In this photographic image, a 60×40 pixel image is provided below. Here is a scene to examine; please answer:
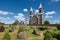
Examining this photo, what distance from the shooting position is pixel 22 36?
1219 inches

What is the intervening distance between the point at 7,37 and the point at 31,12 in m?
102

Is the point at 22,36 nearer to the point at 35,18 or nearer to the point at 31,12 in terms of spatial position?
the point at 35,18

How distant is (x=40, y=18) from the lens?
114 meters

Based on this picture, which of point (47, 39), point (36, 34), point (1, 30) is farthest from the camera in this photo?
point (1, 30)

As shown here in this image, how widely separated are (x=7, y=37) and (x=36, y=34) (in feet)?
43.7

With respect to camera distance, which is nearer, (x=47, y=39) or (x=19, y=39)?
(x=47, y=39)

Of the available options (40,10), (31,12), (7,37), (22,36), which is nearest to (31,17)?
(31,12)

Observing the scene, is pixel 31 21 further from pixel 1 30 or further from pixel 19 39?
pixel 19 39

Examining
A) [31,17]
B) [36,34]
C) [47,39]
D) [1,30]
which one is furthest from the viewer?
[31,17]

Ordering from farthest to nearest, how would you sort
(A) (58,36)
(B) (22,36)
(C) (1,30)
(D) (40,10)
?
(D) (40,10)
(C) (1,30)
(B) (22,36)
(A) (58,36)

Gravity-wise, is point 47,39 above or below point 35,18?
below

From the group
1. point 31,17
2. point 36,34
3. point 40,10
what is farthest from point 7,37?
point 31,17

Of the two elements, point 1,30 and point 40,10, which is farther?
point 40,10

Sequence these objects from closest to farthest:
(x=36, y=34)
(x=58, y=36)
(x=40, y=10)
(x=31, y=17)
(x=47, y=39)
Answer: (x=47, y=39) < (x=58, y=36) < (x=36, y=34) < (x=40, y=10) < (x=31, y=17)
